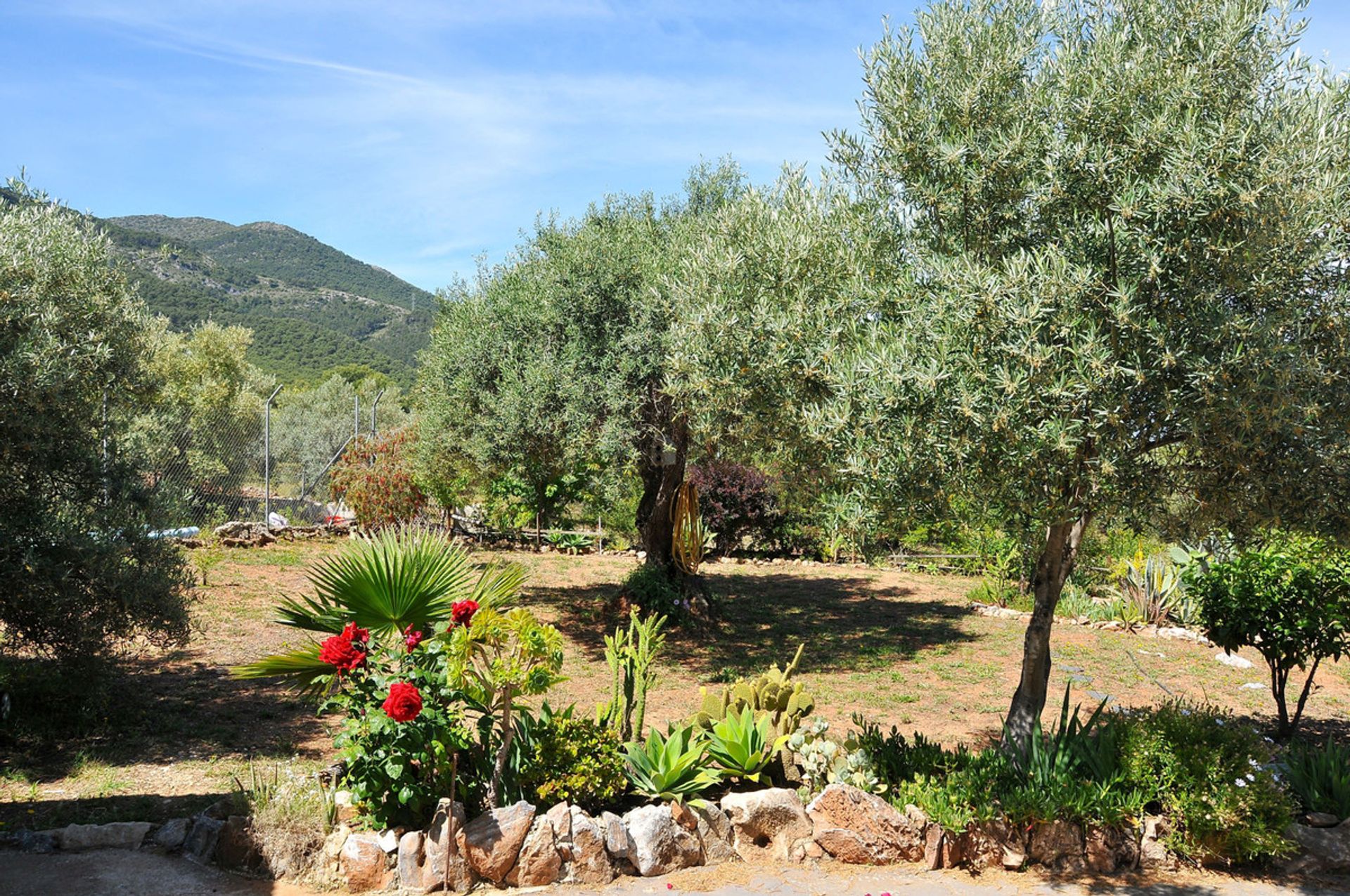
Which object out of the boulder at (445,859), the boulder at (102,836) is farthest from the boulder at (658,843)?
the boulder at (102,836)

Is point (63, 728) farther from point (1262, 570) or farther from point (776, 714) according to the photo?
point (1262, 570)

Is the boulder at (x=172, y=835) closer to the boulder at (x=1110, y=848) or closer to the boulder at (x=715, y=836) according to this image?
the boulder at (x=715, y=836)

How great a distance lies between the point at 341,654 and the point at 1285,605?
7.34 m


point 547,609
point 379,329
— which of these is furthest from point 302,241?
point 547,609

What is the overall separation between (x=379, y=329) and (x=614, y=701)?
6748cm

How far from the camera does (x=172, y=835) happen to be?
550 cm

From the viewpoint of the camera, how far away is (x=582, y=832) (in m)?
5.37

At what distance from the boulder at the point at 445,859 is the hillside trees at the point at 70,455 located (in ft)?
11.7

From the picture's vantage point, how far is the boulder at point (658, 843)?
5.43 metres

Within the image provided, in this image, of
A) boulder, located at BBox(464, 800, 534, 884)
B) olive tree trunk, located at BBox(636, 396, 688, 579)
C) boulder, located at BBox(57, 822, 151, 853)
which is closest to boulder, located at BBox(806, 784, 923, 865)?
boulder, located at BBox(464, 800, 534, 884)

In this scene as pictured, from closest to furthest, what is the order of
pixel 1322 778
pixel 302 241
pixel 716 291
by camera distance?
pixel 1322 778
pixel 716 291
pixel 302 241

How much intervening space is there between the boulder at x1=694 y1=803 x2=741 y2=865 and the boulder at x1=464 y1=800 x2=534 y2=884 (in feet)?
3.55

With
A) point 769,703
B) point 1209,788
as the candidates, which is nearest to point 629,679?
point 769,703

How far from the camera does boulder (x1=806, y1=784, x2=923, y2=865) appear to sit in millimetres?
5656
